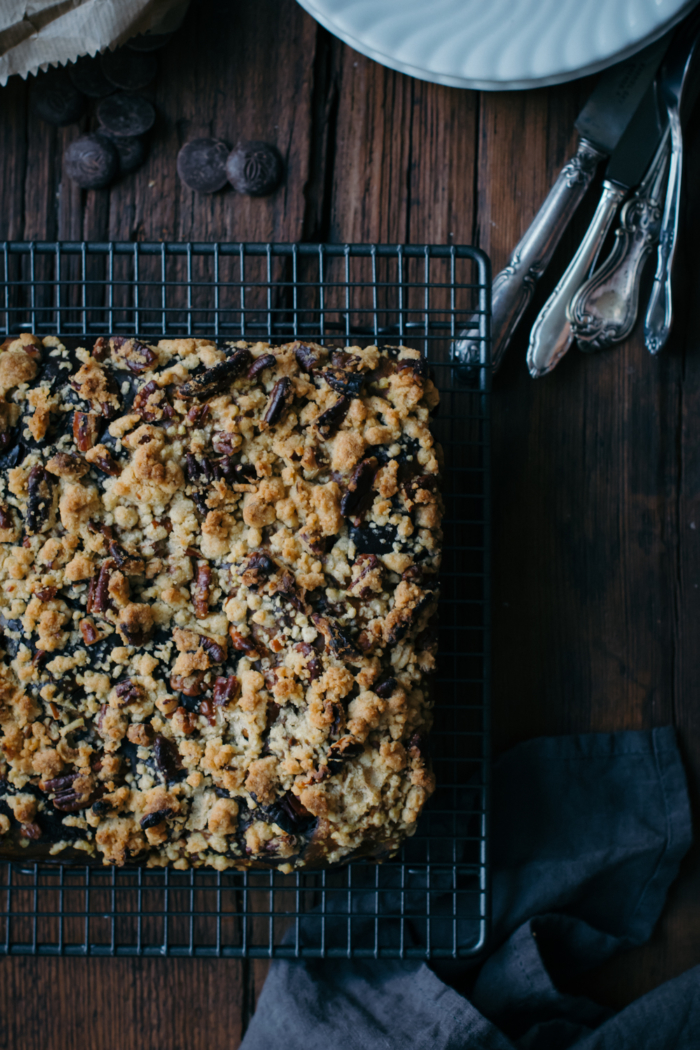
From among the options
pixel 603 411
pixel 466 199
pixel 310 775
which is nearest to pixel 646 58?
pixel 466 199

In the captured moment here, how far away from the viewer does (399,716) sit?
1.27m

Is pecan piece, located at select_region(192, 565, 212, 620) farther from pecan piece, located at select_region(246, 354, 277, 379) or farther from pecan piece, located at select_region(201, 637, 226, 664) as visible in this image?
pecan piece, located at select_region(246, 354, 277, 379)

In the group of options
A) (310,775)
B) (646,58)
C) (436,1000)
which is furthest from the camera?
(646,58)

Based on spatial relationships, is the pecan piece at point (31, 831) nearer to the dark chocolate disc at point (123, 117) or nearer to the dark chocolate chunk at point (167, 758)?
the dark chocolate chunk at point (167, 758)

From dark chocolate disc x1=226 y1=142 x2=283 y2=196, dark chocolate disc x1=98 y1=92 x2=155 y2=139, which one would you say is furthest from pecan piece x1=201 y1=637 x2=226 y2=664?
dark chocolate disc x1=98 y1=92 x2=155 y2=139

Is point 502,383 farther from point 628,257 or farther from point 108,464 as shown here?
point 108,464

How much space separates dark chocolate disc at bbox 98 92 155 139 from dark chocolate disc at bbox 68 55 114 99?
24 mm

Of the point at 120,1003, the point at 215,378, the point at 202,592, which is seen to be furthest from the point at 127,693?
the point at 120,1003

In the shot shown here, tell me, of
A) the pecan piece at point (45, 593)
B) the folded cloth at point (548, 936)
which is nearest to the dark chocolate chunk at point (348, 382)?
the pecan piece at point (45, 593)

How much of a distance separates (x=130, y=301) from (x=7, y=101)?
1.72 feet

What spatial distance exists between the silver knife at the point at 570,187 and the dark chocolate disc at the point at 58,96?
0.97 meters

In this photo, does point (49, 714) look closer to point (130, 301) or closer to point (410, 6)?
point (130, 301)

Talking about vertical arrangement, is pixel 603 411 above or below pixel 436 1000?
above

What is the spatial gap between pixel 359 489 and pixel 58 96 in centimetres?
115
